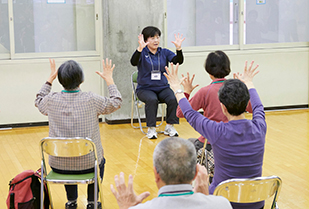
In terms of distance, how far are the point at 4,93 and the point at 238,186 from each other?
505 cm

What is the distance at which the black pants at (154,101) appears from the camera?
5656 millimetres

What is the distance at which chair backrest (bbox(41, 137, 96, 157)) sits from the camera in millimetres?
2750

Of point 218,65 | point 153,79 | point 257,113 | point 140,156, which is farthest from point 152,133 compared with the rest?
point 257,113

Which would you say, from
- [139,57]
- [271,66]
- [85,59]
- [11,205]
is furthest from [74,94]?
[271,66]

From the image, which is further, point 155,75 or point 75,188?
point 155,75

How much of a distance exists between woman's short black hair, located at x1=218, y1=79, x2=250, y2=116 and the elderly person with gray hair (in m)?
0.77

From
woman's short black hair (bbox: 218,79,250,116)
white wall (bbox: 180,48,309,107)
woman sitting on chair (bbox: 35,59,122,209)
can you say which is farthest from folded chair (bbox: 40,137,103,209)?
white wall (bbox: 180,48,309,107)

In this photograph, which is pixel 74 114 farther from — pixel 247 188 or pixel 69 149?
pixel 247 188

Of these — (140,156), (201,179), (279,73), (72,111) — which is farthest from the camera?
(279,73)

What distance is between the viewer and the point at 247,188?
2.06 metres

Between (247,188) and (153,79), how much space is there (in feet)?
12.6

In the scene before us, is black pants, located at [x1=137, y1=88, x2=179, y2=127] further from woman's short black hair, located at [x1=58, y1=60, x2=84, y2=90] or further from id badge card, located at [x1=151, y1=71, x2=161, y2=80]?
woman's short black hair, located at [x1=58, y1=60, x2=84, y2=90]

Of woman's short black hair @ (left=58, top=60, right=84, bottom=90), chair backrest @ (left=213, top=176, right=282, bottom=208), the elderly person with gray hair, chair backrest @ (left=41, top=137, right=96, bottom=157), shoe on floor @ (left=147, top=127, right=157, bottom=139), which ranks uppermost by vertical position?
woman's short black hair @ (left=58, top=60, right=84, bottom=90)

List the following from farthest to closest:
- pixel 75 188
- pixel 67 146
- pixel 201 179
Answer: pixel 75 188 → pixel 67 146 → pixel 201 179
